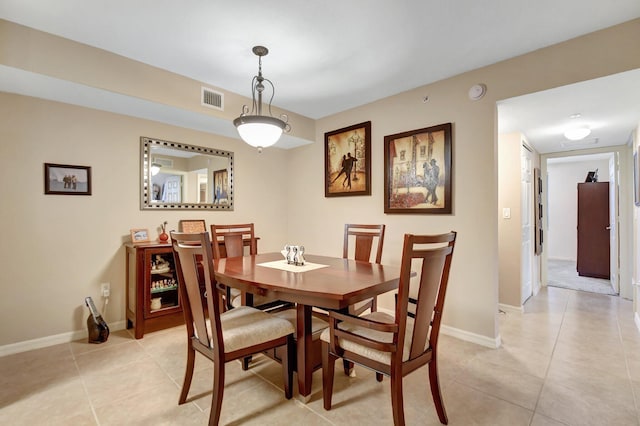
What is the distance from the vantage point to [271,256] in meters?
2.68

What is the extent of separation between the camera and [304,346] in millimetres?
1777

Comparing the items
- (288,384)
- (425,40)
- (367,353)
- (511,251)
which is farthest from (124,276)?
(511,251)

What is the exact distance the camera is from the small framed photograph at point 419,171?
9.41ft

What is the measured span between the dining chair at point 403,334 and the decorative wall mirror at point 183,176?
99.4 inches

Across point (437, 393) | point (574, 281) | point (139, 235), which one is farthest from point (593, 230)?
point (139, 235)

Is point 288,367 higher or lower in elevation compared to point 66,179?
lower

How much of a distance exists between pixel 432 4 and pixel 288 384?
101 inches

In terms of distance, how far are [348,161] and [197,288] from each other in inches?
103

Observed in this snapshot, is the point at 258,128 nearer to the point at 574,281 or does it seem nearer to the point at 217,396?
the point at 217,396

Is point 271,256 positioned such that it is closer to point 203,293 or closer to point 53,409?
point 203,293

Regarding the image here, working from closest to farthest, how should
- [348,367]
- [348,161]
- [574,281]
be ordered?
[348,367] < [348,161] < [574,281]

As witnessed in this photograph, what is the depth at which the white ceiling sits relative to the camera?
1.90 m

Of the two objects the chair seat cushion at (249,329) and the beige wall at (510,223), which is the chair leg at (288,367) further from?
the beige wall at (510,223)

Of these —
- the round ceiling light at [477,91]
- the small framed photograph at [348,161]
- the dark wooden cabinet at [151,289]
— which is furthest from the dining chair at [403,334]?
the small framed photograph at [348,161]
